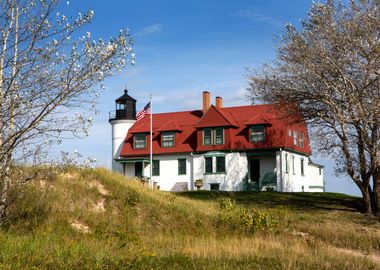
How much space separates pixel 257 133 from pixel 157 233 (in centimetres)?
2572

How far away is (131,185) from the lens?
22.0 m

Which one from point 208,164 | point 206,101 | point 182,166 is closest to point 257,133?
point 208,164

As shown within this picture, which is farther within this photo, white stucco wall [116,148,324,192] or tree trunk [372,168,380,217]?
white stucco wall [116,148,324,192]

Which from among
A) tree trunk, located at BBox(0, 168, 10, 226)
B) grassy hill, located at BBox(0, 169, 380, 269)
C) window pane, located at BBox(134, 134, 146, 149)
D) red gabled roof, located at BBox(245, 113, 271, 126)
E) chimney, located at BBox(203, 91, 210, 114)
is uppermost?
chimney, located at BBox(203, 91, 210, 114)

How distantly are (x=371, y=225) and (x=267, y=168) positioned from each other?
19450 mm

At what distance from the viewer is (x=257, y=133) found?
41125mm

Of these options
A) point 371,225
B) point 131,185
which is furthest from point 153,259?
point 371,225

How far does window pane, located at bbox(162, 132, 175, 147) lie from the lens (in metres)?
44.8

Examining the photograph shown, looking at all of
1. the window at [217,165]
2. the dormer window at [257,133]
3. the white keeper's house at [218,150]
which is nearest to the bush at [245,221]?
the white keeper's house at [218,150]

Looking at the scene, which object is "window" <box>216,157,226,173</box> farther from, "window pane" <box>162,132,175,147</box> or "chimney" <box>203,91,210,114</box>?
"chimney" <box>203,91,210,114</box>

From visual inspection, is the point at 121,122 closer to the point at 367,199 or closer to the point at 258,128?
the point at 258,128

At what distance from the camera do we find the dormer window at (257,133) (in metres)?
40.9

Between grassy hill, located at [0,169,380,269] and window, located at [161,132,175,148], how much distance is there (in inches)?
751

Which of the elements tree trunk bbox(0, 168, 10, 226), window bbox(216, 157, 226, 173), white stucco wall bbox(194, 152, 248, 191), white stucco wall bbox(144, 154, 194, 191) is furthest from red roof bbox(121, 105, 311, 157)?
tree trunk bbox(0, 168, 10, 226)
